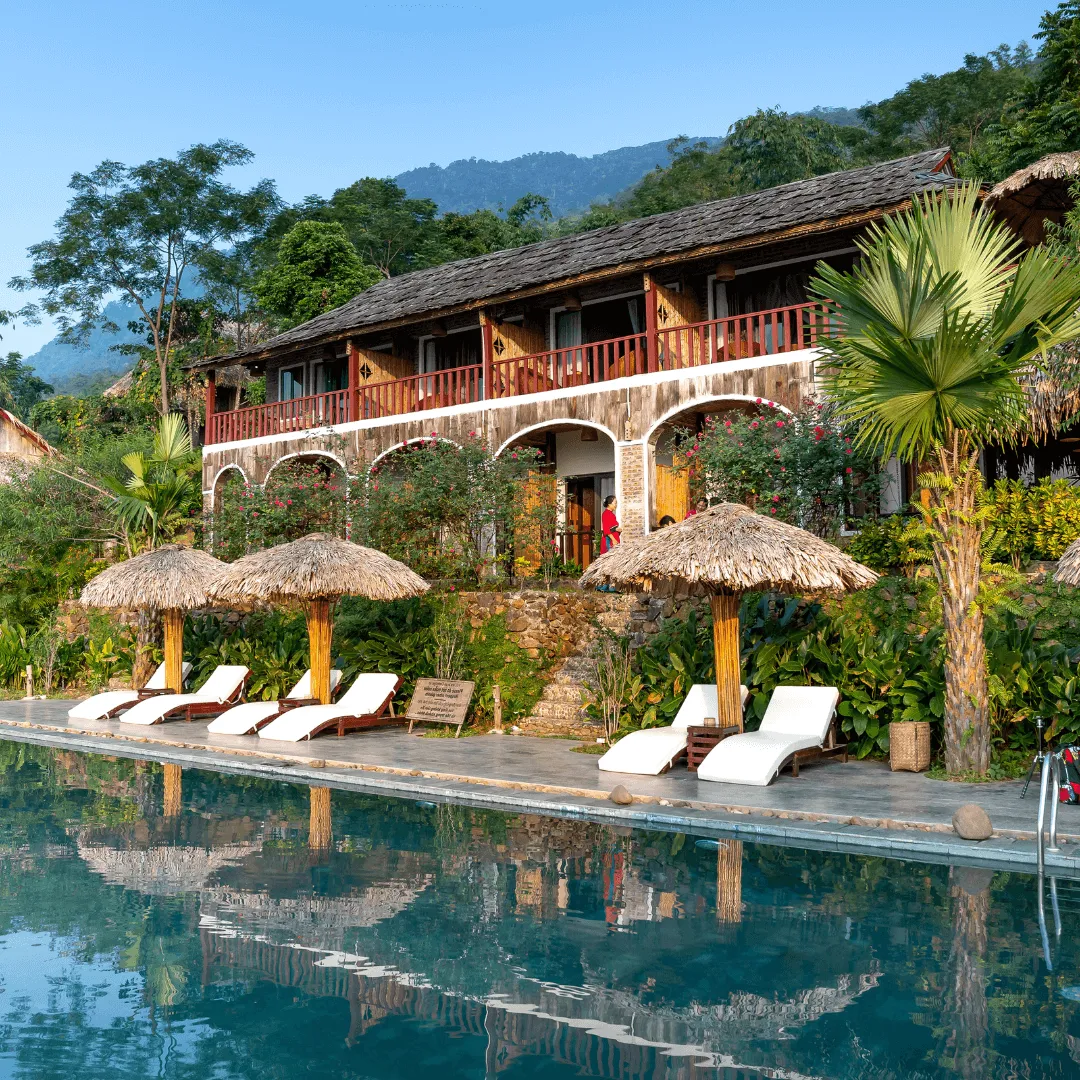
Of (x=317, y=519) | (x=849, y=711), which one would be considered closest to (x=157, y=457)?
(x=317, y=519)

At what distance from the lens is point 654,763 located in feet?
33.5

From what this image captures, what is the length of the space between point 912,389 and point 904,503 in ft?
23.2

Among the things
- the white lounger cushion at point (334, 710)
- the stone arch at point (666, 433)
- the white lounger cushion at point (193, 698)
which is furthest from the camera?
the stone arch at point (666, 433)

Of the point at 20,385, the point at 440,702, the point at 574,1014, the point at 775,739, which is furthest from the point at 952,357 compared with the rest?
the point at 20,385

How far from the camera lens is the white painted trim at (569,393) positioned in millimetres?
16594

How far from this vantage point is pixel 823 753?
10398mm

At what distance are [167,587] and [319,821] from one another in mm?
7662

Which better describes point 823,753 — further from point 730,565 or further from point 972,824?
point 972,824

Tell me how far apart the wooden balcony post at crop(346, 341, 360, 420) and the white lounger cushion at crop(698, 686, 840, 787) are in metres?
13.7

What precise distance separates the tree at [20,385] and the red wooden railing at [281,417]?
27.9 meters

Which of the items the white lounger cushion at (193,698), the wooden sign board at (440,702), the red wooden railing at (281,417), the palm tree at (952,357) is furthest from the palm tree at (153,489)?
the palm tree at (952,357)

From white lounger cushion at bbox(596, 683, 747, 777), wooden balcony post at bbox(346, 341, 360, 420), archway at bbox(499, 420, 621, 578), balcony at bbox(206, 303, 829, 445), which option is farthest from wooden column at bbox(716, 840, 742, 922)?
wooden balcony post at bbox(346, 341, 360, 420)

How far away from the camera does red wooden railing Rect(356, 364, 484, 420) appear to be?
21.4 meters

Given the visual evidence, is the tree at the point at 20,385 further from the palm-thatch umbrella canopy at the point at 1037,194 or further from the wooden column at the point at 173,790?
the palm-thatch umbrella canopy at the point at 1037,194
